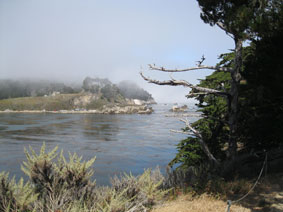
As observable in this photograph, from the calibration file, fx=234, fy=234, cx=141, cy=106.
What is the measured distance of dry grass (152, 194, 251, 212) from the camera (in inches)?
226

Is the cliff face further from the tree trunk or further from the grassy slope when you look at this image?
the tree trunk

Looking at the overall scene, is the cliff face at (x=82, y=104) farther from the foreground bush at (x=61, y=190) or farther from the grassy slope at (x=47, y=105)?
the foreground bush at (x=61, y=190)

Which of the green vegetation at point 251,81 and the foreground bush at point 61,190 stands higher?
the green vegetation at point 251,81

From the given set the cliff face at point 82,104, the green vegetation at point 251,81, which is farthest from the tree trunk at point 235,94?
the cliff face at point 82,104

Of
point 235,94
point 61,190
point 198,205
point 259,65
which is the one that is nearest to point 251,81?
point 259,65

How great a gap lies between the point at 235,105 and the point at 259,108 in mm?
2273

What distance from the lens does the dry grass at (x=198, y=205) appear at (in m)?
5.73

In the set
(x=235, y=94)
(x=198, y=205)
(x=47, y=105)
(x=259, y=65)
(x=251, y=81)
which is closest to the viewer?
(x=198, y=205)

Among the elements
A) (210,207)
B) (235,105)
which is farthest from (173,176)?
(235,105)

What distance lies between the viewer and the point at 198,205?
600 centimetres

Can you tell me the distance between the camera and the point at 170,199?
23.6 feet

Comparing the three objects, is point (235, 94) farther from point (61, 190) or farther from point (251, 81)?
point (61, 190)

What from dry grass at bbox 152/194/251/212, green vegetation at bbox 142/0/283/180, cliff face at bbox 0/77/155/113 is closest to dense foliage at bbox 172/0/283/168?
green vegetation at bbox 142/0/283/180

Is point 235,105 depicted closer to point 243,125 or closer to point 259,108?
point 259,108
